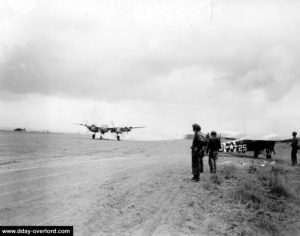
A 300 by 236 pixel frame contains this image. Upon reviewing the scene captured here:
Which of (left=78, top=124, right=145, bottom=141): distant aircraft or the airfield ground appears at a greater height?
(left=78, top=124, right=145, bottom=141): distant aircraft

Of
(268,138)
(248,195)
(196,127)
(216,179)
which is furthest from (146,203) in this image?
(268,138)

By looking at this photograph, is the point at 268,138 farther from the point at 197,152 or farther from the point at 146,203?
the point at 146,203

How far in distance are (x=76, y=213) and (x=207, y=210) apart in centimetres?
342

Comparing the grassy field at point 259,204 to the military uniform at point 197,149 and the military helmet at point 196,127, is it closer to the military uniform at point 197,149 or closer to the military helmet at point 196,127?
the military uniform at point 197,149

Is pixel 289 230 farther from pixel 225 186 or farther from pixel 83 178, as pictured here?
pixel 83 178

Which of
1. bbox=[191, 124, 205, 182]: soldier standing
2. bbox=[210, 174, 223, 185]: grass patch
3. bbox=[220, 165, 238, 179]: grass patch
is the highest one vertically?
bbox=[191, 124, 205, 182]: soldier standing

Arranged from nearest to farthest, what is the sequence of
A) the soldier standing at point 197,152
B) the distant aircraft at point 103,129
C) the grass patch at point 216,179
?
the soldier standing at point 197,152 < the grass patch at point 216,179 < the distant aircraft at point 103,129

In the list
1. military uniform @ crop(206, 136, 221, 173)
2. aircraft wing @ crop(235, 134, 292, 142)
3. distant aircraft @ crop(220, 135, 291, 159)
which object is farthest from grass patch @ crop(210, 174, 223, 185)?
aircraft wing @ crop(235, 134, 292, 142)

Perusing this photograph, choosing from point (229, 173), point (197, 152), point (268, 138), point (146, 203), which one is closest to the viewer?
point (146, 203)

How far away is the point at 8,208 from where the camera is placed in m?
7.71

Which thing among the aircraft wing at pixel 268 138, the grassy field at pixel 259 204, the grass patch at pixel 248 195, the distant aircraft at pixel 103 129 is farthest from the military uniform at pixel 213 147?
the distant aircraft at pixel 103 129

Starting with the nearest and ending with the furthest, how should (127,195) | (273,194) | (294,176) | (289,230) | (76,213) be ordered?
(76,213)
(289,230)
(127,195)
(273,194)
(294,176)

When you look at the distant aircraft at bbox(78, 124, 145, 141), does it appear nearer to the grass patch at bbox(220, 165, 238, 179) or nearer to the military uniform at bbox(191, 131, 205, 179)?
the grass patch at bbox(220, 165, 238, 179)

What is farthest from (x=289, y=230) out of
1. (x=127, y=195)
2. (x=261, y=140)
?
(x=261, y=140)
